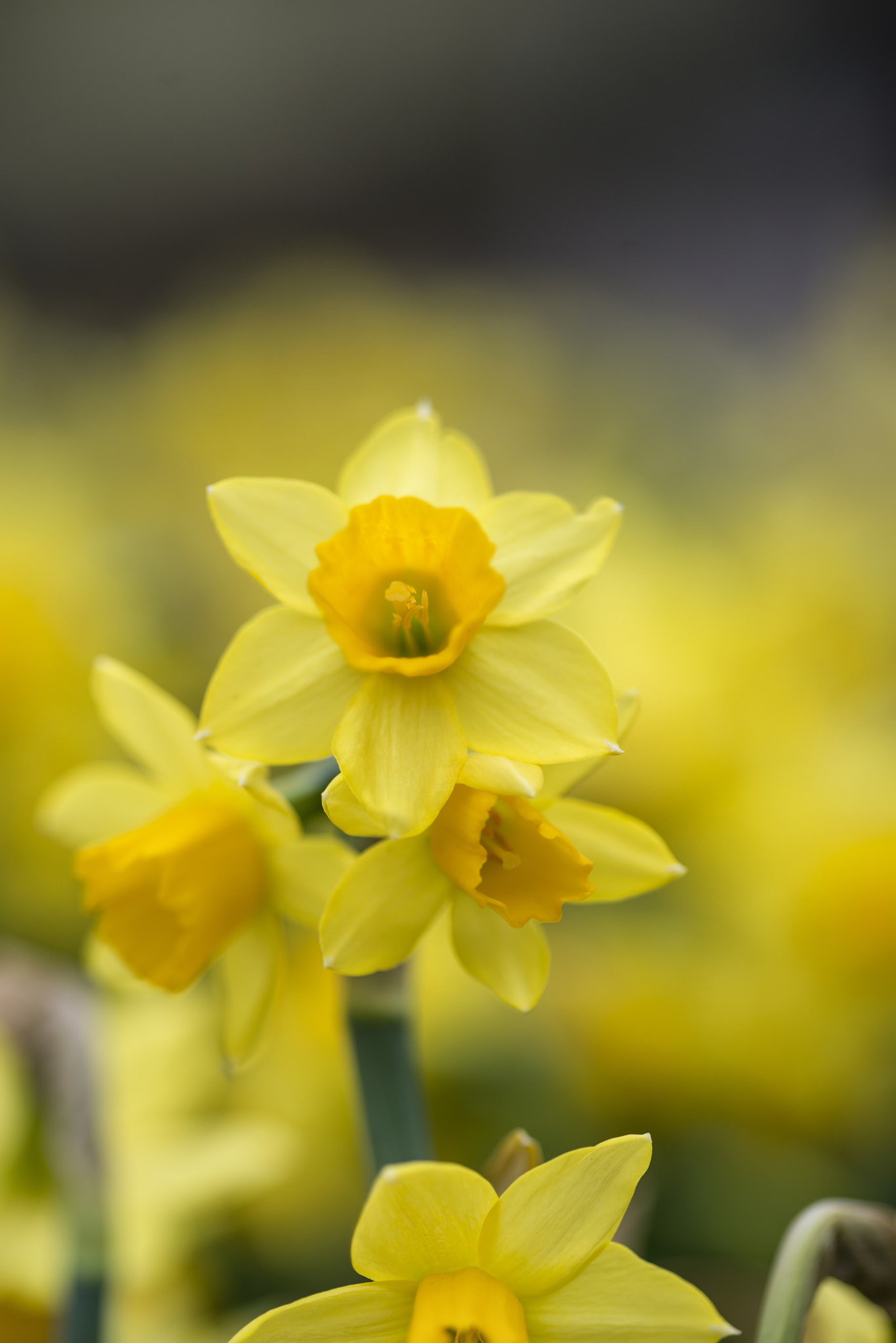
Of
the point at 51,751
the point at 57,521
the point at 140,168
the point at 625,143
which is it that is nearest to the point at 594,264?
the point at 625,143

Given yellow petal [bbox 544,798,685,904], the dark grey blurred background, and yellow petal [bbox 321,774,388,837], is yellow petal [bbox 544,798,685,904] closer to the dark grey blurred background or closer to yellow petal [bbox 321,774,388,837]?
yellow petal [bbox 321,774,388,837]

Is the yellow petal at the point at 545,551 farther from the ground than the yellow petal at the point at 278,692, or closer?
farther from the ground

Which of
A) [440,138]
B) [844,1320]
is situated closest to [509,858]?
[844,1320]

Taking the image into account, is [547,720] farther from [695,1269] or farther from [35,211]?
[35,211]

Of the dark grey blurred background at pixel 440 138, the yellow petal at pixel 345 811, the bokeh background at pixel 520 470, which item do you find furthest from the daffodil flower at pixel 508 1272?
the dark grey blurred background at pixel 440 138

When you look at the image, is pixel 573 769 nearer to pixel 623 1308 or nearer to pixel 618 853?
pixel 618 853

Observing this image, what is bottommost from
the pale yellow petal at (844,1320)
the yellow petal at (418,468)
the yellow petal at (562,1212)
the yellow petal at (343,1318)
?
the pale yellow petal at (844,1320)

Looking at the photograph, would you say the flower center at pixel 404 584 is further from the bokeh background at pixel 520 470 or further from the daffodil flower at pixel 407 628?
the bokeh background at pixel 520 470
